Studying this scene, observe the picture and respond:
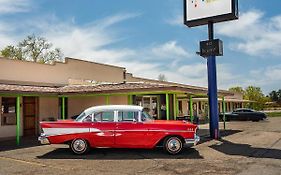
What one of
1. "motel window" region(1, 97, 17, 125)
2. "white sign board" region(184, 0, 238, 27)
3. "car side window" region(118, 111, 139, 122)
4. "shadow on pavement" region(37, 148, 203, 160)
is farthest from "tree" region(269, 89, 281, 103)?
"car side window" region(118, 111, 139, 122)

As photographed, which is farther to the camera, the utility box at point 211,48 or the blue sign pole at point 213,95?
the blue sign pole at point 213,95

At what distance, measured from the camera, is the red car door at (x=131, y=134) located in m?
12.0

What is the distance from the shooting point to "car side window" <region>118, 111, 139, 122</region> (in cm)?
1216

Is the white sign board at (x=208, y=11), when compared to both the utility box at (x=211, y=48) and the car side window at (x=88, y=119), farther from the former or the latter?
the car side window at (x=88, y=119)

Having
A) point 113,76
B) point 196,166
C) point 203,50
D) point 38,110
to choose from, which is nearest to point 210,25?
point 203,50

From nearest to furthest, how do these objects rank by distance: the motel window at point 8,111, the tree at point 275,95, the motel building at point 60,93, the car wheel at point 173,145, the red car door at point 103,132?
1. the car wheel at point 173,145
2. the red car door at point 103,132
3. the motel building at point 60,93
4. the motel window at point 8,111
5. the tree at point 275,95

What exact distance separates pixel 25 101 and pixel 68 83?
4686 mm

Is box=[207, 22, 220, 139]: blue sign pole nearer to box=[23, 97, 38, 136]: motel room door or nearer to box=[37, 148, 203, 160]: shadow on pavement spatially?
box=[37, 148, 203, 160]: shadow on pavement

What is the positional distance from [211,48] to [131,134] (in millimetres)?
7079

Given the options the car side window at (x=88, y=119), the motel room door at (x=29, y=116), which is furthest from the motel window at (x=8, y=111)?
the car side window at (x=88, y=119)

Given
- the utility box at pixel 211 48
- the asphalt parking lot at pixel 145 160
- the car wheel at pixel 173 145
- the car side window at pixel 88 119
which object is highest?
the utility box at pixel 211 48

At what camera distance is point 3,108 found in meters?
18.4

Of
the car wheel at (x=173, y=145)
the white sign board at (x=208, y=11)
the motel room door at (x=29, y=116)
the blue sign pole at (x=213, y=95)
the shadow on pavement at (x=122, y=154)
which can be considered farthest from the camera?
the motel room door at (x=29, y=116)

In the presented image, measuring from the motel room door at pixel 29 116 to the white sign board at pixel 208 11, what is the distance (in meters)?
9.95
